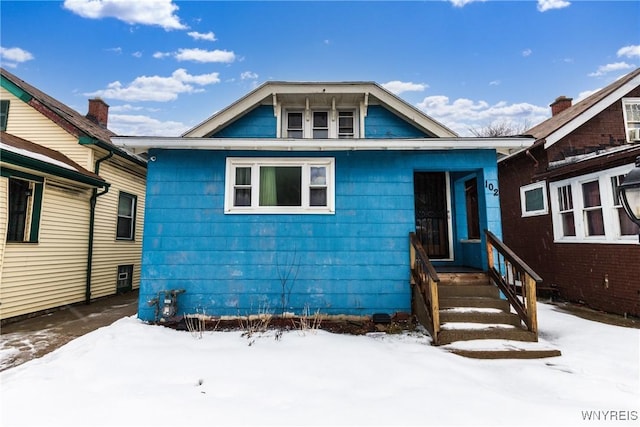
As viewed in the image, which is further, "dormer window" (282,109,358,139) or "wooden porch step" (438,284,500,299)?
"dormer window" (282,109,358,139)

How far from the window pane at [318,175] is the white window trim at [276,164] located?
0.06 meters

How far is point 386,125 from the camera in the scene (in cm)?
704

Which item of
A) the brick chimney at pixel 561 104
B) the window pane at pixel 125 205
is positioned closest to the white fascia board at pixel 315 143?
the window pane at pixel 125 205

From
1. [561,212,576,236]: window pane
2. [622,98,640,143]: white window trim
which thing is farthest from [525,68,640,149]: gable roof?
[561,212,576,236]: window pane

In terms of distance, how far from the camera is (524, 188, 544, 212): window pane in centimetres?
868

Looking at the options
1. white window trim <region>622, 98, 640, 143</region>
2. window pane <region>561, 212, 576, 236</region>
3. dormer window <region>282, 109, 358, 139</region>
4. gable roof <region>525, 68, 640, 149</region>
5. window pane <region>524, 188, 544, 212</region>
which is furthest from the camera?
white window trim <region>622, 98, 640, 143</region>

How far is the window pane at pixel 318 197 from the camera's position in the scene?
5914 mm

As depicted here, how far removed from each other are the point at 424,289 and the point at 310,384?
2675 mm

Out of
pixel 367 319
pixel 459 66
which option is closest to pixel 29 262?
pixel 367 319

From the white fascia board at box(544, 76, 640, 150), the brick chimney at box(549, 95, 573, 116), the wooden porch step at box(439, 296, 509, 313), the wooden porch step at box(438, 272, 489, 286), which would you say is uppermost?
the brick chimney at box(549, 95, 573, 116)

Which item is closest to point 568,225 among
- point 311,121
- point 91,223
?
point 311,121

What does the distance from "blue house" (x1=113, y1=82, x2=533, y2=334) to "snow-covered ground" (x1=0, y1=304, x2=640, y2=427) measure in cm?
99

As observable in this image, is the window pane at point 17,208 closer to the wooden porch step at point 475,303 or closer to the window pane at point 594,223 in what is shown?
the wooden porch step at point 475,303

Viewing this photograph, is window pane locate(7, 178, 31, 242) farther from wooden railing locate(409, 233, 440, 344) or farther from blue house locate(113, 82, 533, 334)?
wooden railing locate(409, 233, 440, 344)
